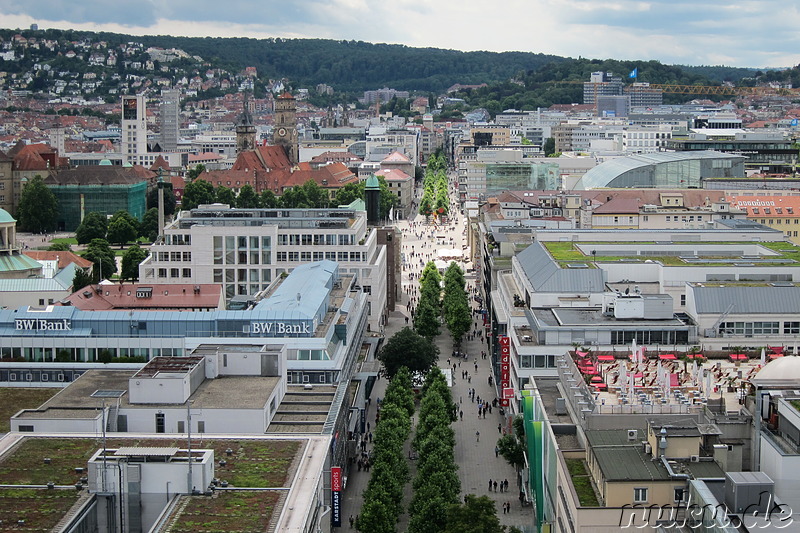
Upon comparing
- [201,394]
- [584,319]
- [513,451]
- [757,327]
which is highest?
[584,319]

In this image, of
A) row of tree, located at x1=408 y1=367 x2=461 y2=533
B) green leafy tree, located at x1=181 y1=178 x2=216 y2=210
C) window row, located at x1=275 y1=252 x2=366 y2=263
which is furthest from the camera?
green leafy tree, located at x1=181 y1=178 x2=216 y2=210

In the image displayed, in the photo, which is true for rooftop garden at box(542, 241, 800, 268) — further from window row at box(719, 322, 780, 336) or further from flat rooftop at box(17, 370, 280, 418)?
flat rooftop at box(17, 370, 280, 418)

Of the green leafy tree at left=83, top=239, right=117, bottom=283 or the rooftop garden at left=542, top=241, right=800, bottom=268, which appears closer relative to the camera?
the rooftop garden at left=542, top=241, right=800, bottom=268

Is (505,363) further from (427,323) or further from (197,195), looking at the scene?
(197,195)

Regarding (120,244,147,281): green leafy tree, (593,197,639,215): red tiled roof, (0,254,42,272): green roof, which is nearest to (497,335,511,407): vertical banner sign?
(0,254,42,272): green roof

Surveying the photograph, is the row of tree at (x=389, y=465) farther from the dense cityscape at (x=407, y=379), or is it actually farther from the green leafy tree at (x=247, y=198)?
the green leafy tree at (x=247, y=198)

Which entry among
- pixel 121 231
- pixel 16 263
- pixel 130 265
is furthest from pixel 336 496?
pixel 121 231

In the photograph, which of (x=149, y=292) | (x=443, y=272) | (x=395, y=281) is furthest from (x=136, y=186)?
(x=149, y=292)
